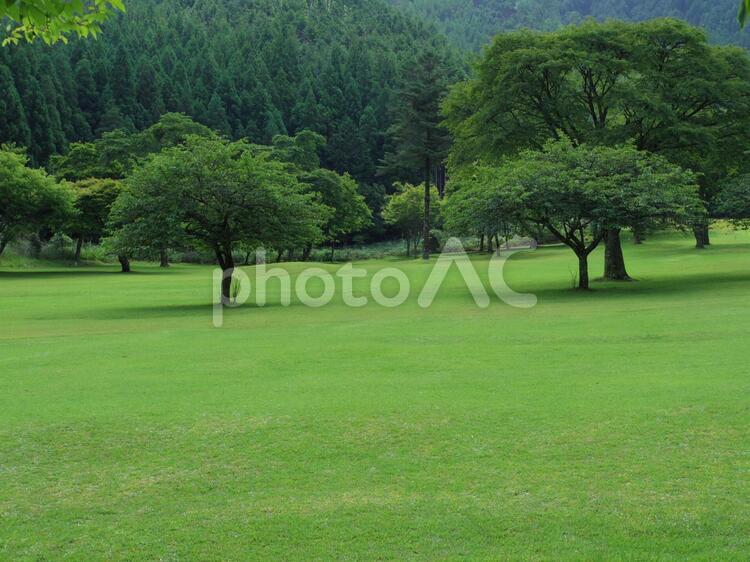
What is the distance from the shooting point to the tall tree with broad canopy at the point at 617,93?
3212 centimetres

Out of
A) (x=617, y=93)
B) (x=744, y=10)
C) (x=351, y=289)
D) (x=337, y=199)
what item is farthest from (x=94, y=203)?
(x=744, y=10)

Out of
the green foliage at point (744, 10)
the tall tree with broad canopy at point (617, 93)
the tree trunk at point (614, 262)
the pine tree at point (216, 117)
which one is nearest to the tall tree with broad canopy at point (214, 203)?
the tall tree with broad canopy at point (617, 93)

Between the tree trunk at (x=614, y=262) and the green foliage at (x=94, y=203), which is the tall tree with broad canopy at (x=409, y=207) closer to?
the green foliage at (x=94, y=203)

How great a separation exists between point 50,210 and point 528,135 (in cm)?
3520

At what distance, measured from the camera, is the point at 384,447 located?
27.1 ft

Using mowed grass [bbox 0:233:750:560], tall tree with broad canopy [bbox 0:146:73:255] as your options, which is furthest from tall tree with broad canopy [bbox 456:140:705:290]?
tall tree with broad canopy [bbox 0:146:73:255]

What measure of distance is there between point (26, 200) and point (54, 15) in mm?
50818

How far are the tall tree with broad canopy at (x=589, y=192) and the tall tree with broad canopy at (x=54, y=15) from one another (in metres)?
22.4

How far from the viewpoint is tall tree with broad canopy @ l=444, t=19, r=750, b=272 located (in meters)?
32.1

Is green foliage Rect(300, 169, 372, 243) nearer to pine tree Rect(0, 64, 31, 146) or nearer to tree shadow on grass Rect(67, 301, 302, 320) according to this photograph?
pine tree Rect(0, 64, 31, 146)

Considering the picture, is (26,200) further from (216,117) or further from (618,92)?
(216,117)

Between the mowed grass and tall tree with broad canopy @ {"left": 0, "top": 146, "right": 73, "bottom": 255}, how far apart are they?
37791 mm

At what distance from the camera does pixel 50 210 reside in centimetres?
5272

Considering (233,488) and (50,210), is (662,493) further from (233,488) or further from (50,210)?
(50,210)
